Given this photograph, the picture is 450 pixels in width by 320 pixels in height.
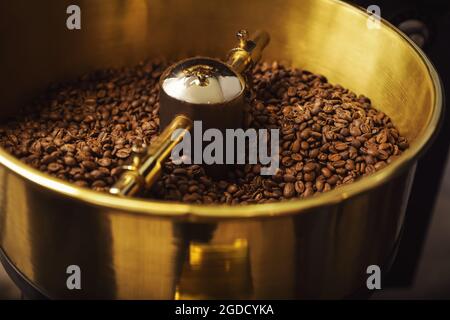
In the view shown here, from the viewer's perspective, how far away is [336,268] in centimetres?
59

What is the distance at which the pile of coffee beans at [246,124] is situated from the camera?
0.74 m

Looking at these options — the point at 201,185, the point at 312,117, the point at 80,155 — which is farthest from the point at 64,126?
the point at 312,117

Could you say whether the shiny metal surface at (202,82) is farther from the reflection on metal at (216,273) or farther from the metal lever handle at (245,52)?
the reflection on metal at (216,273)

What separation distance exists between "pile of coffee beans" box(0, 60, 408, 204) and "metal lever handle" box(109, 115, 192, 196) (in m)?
0.03

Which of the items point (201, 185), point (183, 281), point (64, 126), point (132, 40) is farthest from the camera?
point (132, 40)

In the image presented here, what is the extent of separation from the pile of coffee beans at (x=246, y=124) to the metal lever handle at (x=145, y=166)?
35 millimetres

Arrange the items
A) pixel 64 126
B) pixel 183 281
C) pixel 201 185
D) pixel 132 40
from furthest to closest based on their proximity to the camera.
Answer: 1. pixel 132 40
2. pixel 64 126
3. pixel 201 185
4. pixel 183 281

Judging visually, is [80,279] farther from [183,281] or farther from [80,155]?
[80,155]

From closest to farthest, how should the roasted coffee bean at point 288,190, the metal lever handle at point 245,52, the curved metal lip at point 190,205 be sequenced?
the curved metal lip at point 190,205 < the roasted coffee bean at point 288,190 < the metal lever handle at point 245,52

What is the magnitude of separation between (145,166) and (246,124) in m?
0.25

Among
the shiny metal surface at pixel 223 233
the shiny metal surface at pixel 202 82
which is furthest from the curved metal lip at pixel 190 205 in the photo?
Result: the shiny metal surface at pixel 202 82

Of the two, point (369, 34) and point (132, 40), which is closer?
point (369, 34)

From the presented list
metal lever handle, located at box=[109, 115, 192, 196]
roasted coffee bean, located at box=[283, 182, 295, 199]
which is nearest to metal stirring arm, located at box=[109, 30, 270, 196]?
metal lever handle, located at box=[109, 115, 192, 196]
